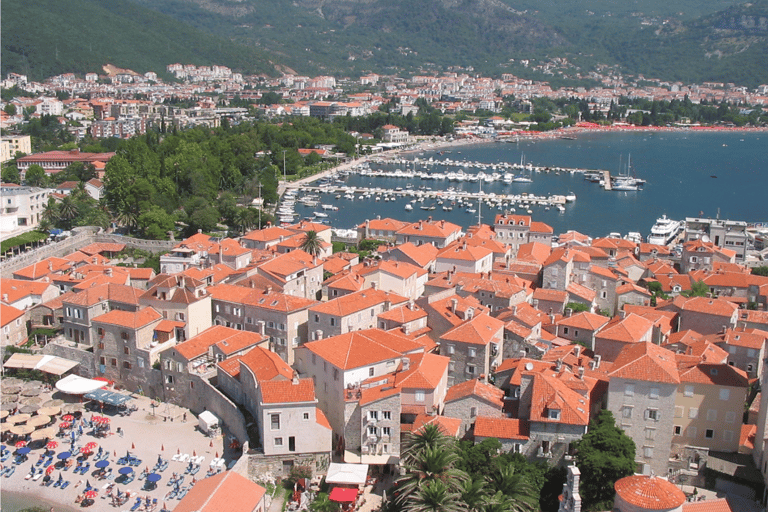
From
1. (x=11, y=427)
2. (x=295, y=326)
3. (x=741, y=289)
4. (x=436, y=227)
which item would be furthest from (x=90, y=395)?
(x=741, y=289)

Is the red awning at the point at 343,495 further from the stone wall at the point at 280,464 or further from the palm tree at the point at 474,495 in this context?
the palm tree at the point at 474,495

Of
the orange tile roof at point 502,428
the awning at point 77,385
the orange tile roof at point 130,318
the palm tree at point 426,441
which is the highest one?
the orange tile roof at point 130,318

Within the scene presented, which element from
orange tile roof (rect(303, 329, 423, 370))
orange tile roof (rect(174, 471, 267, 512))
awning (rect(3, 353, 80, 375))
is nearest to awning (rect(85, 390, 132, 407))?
awning (rect(3, 353, 80, 375))

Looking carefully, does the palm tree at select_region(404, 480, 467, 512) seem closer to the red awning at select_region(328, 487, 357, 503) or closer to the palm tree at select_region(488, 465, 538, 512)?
the palm tree at select_region(488, 465, 538, 512)

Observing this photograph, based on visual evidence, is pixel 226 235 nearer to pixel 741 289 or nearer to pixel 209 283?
pixel 209 283

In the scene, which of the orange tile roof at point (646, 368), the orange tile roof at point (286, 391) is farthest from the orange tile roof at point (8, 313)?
the orange tile roof at point (646, 368)
